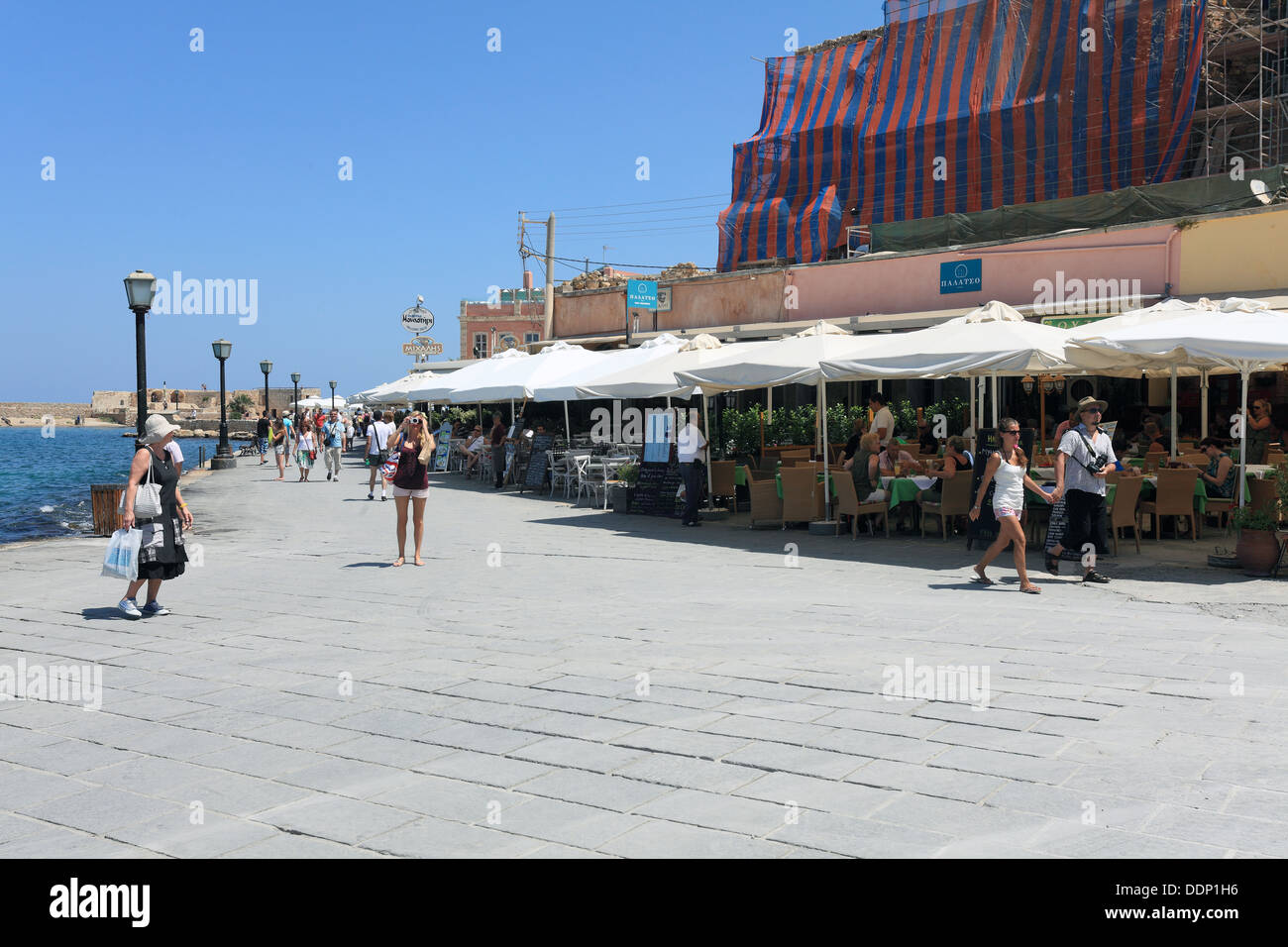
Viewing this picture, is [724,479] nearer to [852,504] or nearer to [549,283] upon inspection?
[852,504]

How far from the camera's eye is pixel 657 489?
52.5 feet

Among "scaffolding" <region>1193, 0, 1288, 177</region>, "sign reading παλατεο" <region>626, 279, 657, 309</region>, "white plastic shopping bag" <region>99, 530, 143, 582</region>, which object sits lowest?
"white plastic shopping bag" <region>99, 530, 143, 582</region>

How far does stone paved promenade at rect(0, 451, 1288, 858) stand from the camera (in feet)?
12.9

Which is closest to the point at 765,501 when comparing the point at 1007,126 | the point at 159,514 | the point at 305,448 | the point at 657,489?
the point at 657,489

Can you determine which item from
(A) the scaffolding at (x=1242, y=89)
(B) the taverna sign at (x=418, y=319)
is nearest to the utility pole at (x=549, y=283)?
(B) the taverna sign at (x=418, y=319)

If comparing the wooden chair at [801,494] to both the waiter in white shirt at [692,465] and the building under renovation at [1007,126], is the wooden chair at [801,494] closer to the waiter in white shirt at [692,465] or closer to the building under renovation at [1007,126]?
the waiter in white shirt at [692,465]

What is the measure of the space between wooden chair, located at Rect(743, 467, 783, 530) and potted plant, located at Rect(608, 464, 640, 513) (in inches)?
116

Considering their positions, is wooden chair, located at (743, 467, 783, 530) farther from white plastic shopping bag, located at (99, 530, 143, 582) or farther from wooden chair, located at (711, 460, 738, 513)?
white plastic shopping bag, located at (99, 530, 143, 582)

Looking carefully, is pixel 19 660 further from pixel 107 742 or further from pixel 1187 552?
pixel 1187 552

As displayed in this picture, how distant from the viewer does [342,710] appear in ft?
18.5

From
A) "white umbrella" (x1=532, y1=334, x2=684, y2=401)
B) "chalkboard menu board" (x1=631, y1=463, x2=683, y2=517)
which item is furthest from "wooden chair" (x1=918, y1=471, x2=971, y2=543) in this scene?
"white umbrella" (x1=532, y1=334, x2=684, y2=401)

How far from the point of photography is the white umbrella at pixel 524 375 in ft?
66.0

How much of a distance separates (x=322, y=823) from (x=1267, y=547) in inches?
349

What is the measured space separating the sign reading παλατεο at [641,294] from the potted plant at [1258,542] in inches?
788
